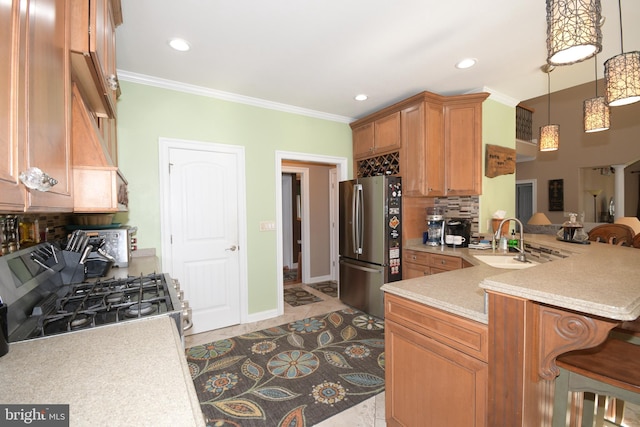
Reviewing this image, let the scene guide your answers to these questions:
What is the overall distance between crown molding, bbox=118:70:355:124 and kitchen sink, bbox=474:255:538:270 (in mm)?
2484

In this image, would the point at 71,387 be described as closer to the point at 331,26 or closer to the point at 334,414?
the point at 334,414

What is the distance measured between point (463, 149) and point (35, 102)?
134 inches

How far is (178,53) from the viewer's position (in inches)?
91.6

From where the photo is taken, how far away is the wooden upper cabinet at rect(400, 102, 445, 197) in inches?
122

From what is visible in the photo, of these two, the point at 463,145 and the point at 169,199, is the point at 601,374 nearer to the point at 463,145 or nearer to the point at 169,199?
the point at 463,145

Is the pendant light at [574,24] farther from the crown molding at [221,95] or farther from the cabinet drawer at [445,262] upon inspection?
the crown molding at [221,95]

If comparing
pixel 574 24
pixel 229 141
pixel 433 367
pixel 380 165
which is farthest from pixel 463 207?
pixel 229 141

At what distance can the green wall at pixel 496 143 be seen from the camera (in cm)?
321

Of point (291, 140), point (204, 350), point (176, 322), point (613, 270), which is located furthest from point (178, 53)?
point (613, 270)

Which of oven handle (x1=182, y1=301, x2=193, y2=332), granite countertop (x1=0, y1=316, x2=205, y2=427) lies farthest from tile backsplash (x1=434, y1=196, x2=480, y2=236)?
granite countertop (x1=0, y1=316, x2=205, y2=427)

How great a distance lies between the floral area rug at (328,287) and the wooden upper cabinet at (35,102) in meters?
3.84

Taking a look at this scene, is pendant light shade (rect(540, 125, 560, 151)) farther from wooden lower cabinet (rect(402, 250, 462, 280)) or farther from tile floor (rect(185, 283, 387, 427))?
tile floor (rect(185, 283, 387, 427))

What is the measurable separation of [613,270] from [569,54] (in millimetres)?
1051

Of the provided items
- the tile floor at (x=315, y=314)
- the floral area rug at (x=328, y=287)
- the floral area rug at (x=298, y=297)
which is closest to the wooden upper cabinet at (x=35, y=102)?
the tile floor at (x=315, y=314)
